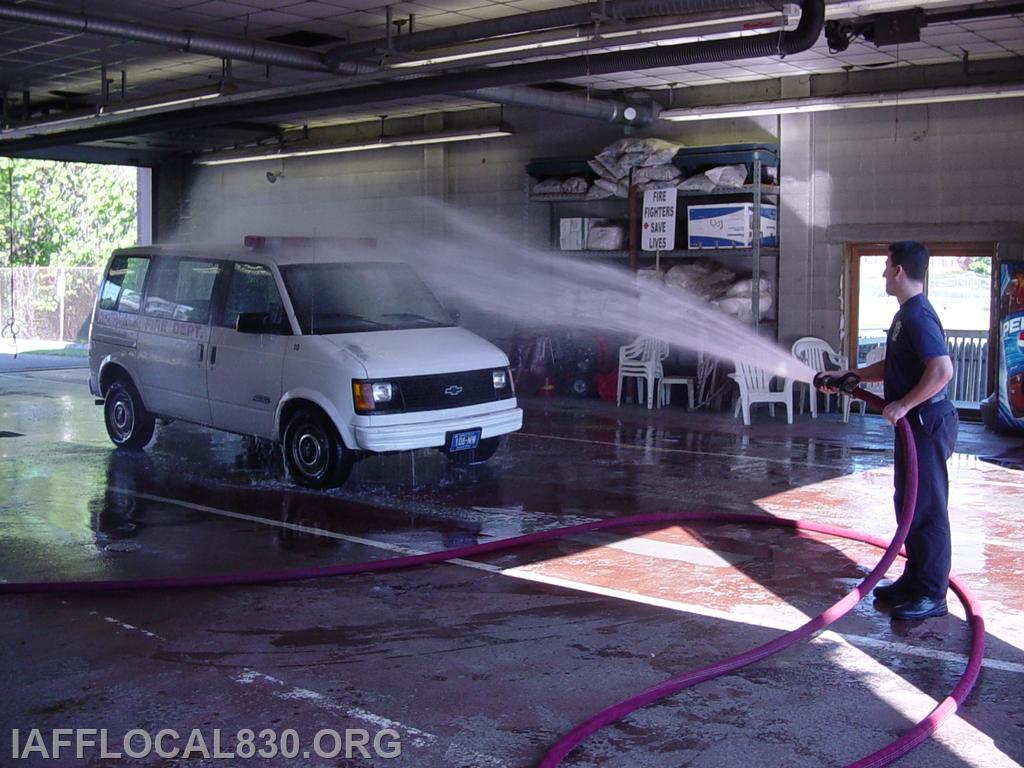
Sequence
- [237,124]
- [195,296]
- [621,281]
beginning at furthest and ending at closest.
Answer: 1. [237,124]
2. [621,281]
3. [195,296]

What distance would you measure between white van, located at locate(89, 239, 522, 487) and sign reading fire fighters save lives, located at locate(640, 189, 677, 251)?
616cm

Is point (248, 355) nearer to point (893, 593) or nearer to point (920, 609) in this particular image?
point (893, 593)

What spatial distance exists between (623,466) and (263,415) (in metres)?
3.54

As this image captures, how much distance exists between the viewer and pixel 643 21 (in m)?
10.5

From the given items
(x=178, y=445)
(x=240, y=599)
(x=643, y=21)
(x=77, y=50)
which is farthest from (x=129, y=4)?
(x=240, y=599)

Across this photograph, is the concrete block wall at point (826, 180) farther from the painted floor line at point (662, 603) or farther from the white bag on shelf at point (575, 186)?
the painted floor line at point (662, 603)

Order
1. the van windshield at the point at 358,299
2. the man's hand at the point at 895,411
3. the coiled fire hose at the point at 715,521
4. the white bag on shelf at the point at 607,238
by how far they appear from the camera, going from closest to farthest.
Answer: the coiled fire hose at the point at 715,521, the man's hand at the point at 895,411, the van windshield at the point at 358,299, the white bag on shelf at the point at 607,238

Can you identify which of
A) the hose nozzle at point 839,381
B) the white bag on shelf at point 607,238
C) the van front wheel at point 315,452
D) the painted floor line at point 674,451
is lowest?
the painted floor line at point 674,451

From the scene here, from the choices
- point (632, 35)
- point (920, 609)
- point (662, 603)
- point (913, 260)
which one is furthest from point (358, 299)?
point (920, 609)

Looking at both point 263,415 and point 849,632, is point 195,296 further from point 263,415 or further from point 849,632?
point 849,632

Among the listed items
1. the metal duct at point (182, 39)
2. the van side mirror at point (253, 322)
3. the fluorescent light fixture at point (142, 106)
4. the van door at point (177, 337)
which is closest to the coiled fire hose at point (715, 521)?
the van side mirror at point (253, 322)

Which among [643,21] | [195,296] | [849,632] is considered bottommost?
[849,632]

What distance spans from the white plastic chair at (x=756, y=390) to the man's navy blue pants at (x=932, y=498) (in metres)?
7.98

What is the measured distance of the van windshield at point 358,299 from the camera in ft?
33.2
